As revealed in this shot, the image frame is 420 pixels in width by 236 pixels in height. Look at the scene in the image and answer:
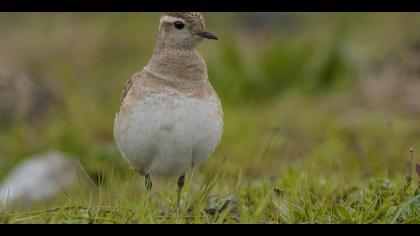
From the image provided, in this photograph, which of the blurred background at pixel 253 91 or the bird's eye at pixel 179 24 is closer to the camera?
the bird's eye at pixel 179 24

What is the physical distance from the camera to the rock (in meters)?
8.80

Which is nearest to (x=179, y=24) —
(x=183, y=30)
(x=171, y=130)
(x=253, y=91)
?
(x=183, y=30)

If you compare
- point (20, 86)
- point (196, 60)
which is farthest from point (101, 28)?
point (196, 60)

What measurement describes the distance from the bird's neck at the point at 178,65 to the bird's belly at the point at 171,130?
253mm

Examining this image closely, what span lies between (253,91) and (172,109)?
587 cm

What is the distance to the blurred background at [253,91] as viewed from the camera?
9219mm

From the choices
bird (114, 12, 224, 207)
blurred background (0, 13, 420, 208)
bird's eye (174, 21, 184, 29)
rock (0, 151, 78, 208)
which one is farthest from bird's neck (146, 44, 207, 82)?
rock (0, 151, 78, 208)

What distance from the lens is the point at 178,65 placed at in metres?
5.88

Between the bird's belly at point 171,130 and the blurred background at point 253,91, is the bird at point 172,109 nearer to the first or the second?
the bird's belly at point 171,130

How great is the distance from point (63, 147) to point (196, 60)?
178 inches

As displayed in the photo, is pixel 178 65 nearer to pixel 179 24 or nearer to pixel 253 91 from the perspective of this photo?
pixel 179 24

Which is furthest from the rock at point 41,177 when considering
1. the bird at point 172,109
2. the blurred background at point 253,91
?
the bird at point 172,109

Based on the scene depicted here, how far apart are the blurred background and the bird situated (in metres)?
1.36
